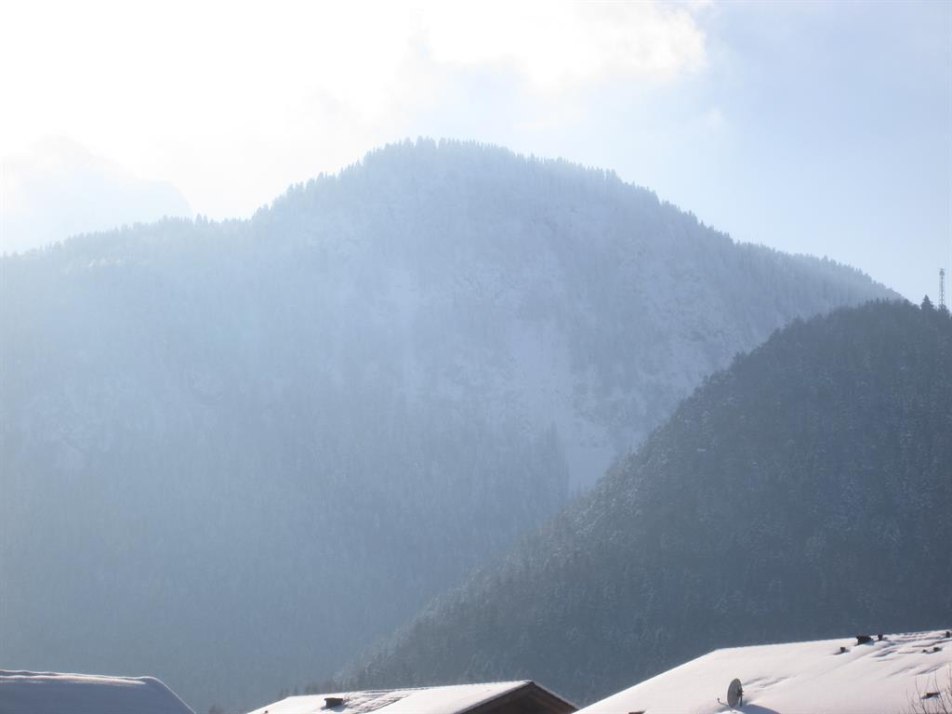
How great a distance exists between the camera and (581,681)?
7938 centimetres

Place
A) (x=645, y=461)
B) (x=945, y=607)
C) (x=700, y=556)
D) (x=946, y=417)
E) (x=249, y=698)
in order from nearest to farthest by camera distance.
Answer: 1. (x=945, y=607)
2. (x=700, y=556)
3. (x=946, y=417)
4. (x=645, y=461)
5. (x=249, y=698)

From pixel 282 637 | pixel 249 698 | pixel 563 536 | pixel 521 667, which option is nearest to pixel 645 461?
pixel 563 536

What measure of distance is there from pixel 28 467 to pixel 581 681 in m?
117

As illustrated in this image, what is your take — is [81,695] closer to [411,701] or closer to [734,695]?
[411,701]

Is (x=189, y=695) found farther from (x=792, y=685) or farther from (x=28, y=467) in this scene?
(x=792, y=685)

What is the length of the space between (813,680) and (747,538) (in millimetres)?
70185

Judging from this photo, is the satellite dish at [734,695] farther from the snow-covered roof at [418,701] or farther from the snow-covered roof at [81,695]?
the snow-covered roof at [81,695]

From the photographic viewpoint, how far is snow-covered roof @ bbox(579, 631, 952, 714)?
733 inches

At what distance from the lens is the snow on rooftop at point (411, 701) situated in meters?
25.3

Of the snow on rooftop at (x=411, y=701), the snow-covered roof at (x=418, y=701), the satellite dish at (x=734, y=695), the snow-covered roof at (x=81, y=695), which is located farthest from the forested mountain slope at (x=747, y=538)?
the satellite dish at (x=734, y=695)

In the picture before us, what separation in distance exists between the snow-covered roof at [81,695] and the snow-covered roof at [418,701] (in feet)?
9.97

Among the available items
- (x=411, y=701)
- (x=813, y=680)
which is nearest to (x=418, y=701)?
(x=411, y=701)

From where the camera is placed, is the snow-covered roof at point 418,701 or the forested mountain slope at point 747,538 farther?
the forested mountain slope at point 747,538

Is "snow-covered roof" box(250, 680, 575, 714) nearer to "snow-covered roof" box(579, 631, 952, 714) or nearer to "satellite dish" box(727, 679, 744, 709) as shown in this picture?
"snow-covered roof" box(579, 631, 952, 714)
